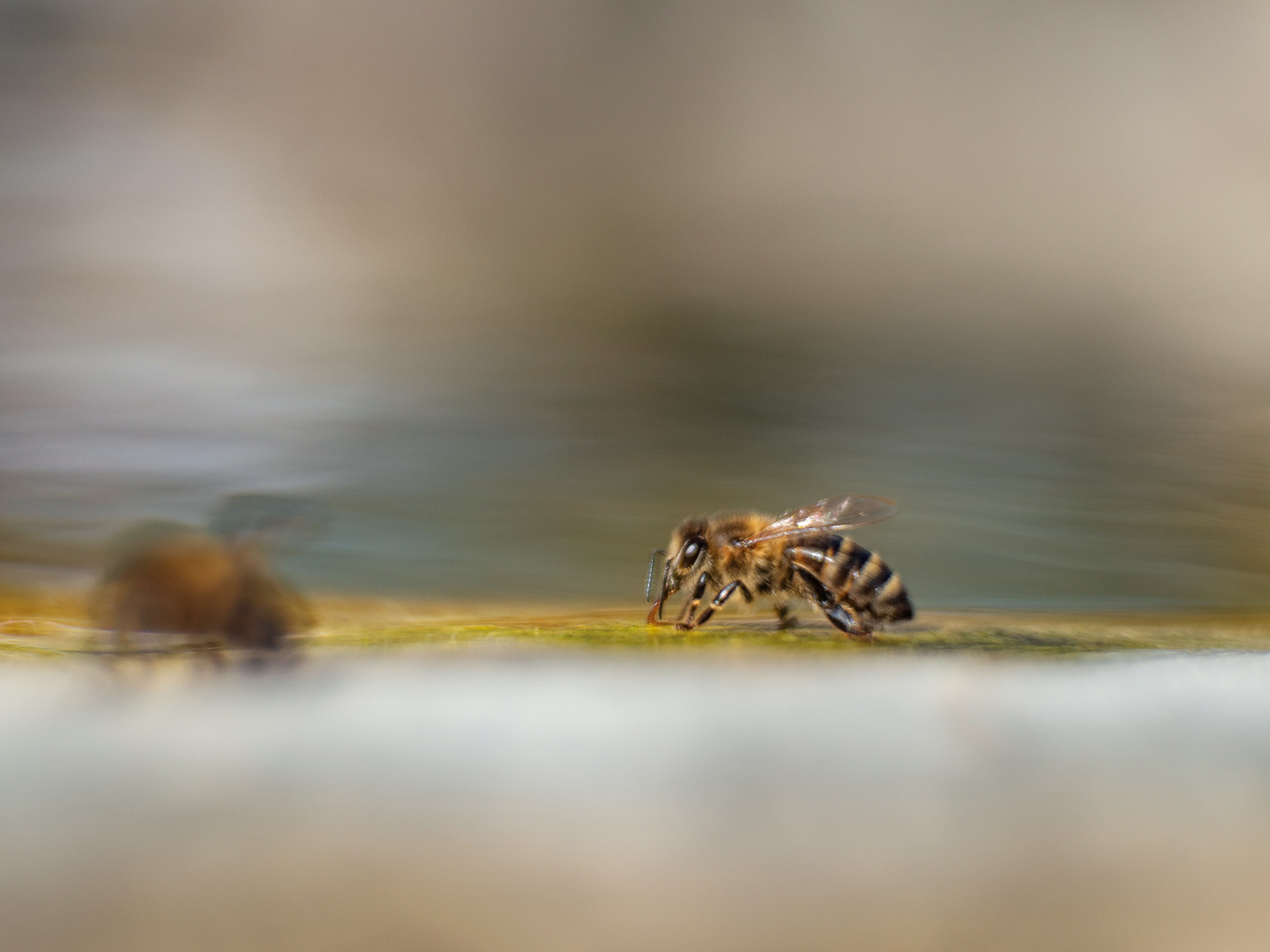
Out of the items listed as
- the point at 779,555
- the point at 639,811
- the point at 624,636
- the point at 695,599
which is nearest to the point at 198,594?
the point at 624,636

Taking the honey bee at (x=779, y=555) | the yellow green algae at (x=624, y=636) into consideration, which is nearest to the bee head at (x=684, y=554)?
the honey bee at (x=779, y=555)

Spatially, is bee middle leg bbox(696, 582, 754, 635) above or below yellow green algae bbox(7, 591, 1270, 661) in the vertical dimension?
above

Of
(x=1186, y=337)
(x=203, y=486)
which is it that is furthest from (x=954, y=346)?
(x=203, y=486)

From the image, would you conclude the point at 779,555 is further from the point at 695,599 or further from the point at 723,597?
the point at 695,599

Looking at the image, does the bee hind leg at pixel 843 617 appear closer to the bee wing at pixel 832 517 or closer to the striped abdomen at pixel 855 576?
the striped abdomen at pixel 855 576

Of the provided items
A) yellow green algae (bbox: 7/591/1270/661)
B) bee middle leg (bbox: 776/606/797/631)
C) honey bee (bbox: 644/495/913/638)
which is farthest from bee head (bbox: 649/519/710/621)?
yellow green algae (bbox: 7/591/1270/661)

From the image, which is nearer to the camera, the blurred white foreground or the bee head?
the blurred white foreground

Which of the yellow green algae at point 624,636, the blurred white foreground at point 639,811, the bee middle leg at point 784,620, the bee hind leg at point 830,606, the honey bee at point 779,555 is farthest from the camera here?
the honey bee at point 779,555

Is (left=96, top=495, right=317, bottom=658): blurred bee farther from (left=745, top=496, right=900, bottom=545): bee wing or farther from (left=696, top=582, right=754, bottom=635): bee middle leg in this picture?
(left=745, top=496, right=900, bottom=545): bee wing
